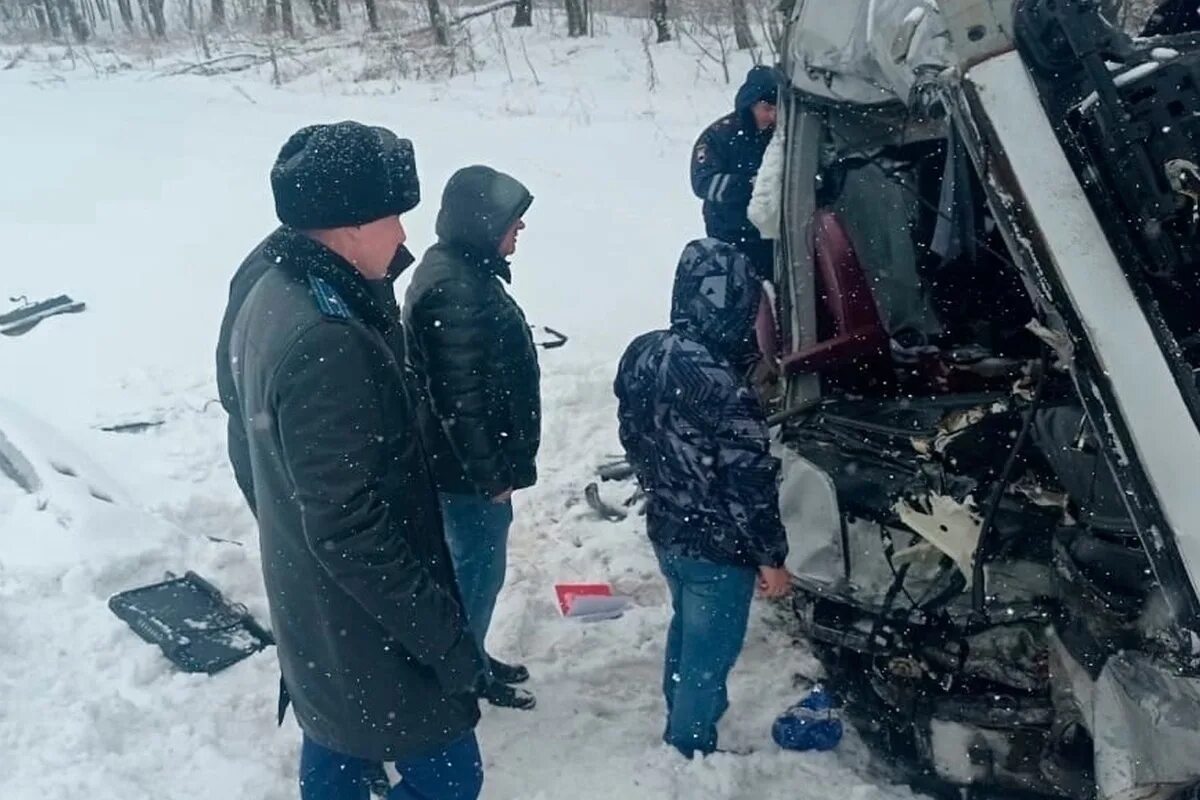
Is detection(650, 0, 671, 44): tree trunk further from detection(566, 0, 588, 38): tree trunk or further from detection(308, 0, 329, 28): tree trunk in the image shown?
detection(308, 0, 329, 28): tree trunk

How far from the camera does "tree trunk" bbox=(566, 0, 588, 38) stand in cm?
2086

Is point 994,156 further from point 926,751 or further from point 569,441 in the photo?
point 569,441

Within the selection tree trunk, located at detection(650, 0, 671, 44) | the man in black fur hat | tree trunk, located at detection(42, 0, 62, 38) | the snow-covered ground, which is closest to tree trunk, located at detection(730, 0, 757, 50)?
tree trunk, located at detection(650, 0, 671, 44)

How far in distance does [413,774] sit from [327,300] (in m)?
1.08

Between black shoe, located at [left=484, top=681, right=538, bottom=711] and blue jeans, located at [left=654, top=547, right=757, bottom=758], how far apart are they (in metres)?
0.51

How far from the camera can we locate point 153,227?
371 inches

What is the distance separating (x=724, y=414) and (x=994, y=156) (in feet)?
3.39

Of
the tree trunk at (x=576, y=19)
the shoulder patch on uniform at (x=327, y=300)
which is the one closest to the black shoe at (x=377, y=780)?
the shoulder patch on uniform at (x=327, y=300)

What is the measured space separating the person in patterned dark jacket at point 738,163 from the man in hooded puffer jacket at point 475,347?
74.0 inches

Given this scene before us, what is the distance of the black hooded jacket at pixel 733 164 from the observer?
509 centimetres

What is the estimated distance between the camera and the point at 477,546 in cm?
359

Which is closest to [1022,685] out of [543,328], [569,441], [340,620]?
[340,620]

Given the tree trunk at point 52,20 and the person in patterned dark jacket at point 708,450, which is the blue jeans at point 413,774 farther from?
the tree trunk at point 52,20

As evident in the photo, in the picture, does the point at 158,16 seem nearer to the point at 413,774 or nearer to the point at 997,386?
the point at 997,386
